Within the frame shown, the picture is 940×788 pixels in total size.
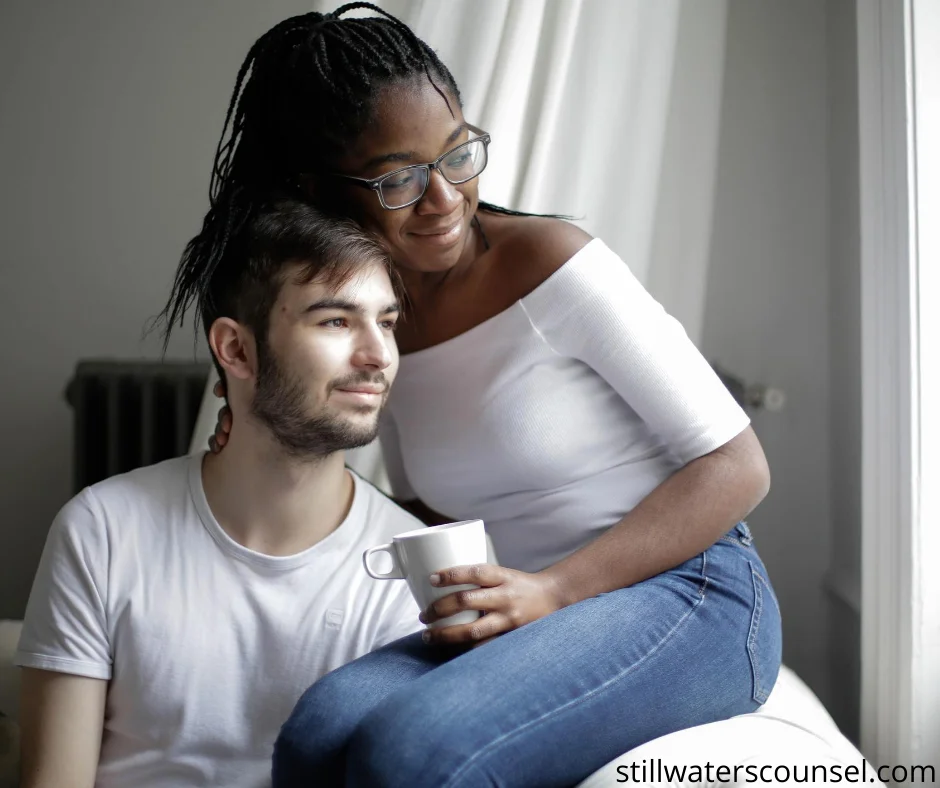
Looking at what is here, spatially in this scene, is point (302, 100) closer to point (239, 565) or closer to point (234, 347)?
point (234, 347)

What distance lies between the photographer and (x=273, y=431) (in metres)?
1.12

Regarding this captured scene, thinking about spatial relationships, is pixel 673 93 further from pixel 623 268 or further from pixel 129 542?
pixel 129 542

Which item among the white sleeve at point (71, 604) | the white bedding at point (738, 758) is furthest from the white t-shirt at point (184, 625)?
the white bedding at point (738, 758)

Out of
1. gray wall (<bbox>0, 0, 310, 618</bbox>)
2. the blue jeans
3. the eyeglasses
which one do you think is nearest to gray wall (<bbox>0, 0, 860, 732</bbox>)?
gray wall (<bbox>0, 0, 310, 618</bbox>)

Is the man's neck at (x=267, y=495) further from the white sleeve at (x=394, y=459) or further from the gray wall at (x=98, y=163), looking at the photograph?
the gray wall at (x=98, y=163)

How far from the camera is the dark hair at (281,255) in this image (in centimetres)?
109

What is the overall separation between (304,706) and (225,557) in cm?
22

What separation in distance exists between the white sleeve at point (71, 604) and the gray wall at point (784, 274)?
1258mm

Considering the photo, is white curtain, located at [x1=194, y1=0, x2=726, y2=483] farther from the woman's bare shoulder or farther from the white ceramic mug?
the white ceramic mug

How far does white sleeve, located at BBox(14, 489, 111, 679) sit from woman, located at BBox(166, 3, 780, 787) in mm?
243

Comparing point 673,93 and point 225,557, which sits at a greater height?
point 673,93

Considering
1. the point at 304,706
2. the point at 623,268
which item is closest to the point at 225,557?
the point at 304,706

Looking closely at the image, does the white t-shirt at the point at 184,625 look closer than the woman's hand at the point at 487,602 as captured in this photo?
No

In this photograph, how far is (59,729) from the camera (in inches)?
39.6
